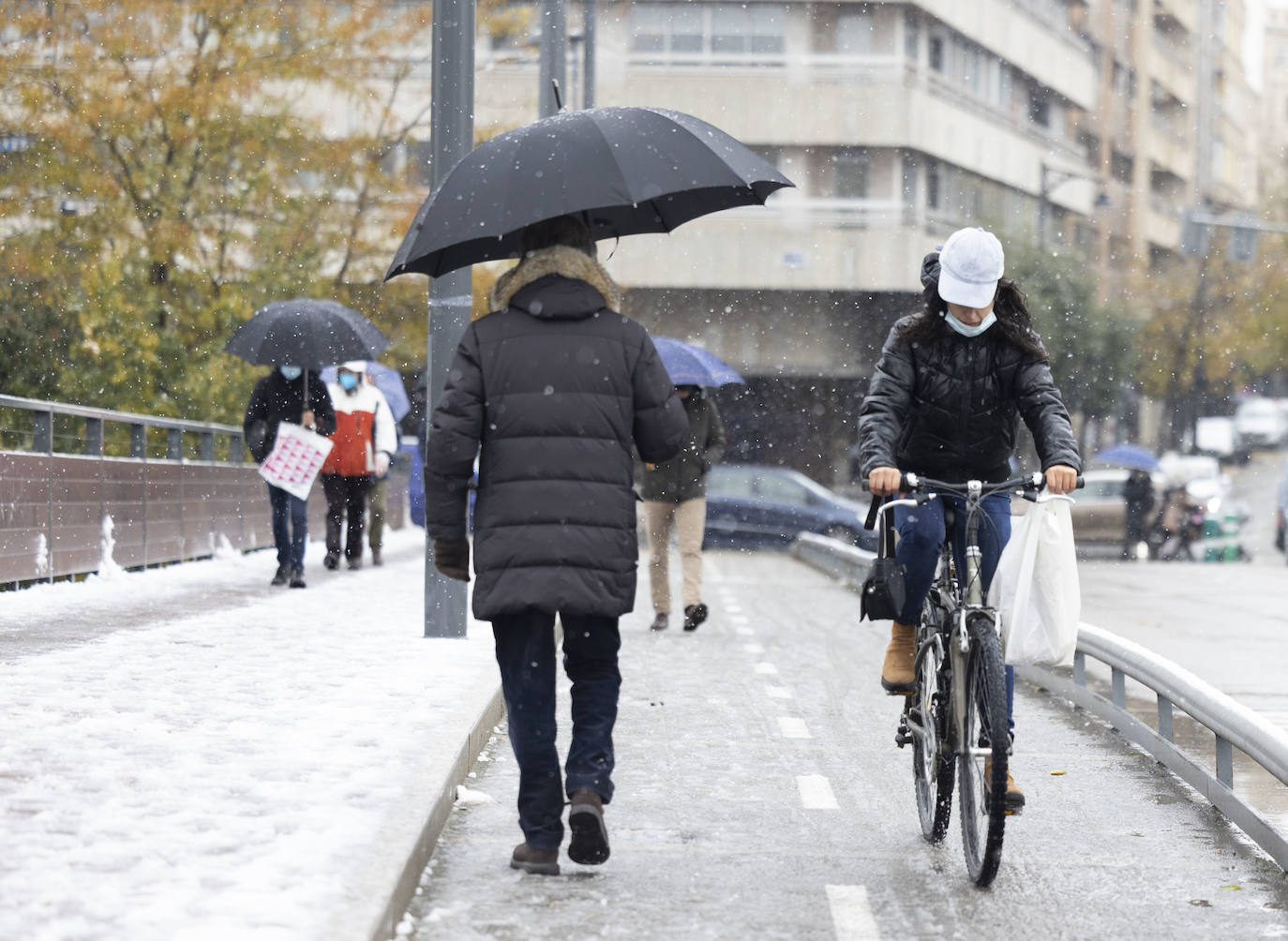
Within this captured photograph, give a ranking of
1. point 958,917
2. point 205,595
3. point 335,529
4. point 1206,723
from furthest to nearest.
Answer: point 335,529 < point 205,595 < point 1206,723 < point 958,917

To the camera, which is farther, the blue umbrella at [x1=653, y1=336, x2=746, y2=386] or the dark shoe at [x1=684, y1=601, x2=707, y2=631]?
the blue umbrella at [x1=653, y1=336, x2=746, y2=386]

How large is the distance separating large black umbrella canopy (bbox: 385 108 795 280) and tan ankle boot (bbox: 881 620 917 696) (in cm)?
157

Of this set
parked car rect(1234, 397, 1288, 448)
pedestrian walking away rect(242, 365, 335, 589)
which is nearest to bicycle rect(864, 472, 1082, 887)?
pedestrian walking away rect(242, 365, 335, 589)

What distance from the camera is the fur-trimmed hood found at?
228 inches

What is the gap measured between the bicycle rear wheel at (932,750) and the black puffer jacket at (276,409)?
8.99m

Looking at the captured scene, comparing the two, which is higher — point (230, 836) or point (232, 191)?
point (232, 191)

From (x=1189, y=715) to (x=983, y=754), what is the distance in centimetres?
303

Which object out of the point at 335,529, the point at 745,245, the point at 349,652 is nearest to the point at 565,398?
the point at 349,652

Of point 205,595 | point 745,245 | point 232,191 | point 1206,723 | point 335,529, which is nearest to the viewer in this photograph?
point 1206,723

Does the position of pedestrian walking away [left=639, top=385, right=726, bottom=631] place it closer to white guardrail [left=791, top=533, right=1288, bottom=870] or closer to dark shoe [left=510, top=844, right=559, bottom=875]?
white guardrail [left=791, top=533, right=1288, bottom=870]

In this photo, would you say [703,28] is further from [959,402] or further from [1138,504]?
[959,402]

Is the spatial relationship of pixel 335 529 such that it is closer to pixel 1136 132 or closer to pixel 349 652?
pixel 349 652

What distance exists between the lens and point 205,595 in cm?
1418

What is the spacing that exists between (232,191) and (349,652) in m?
14.3
